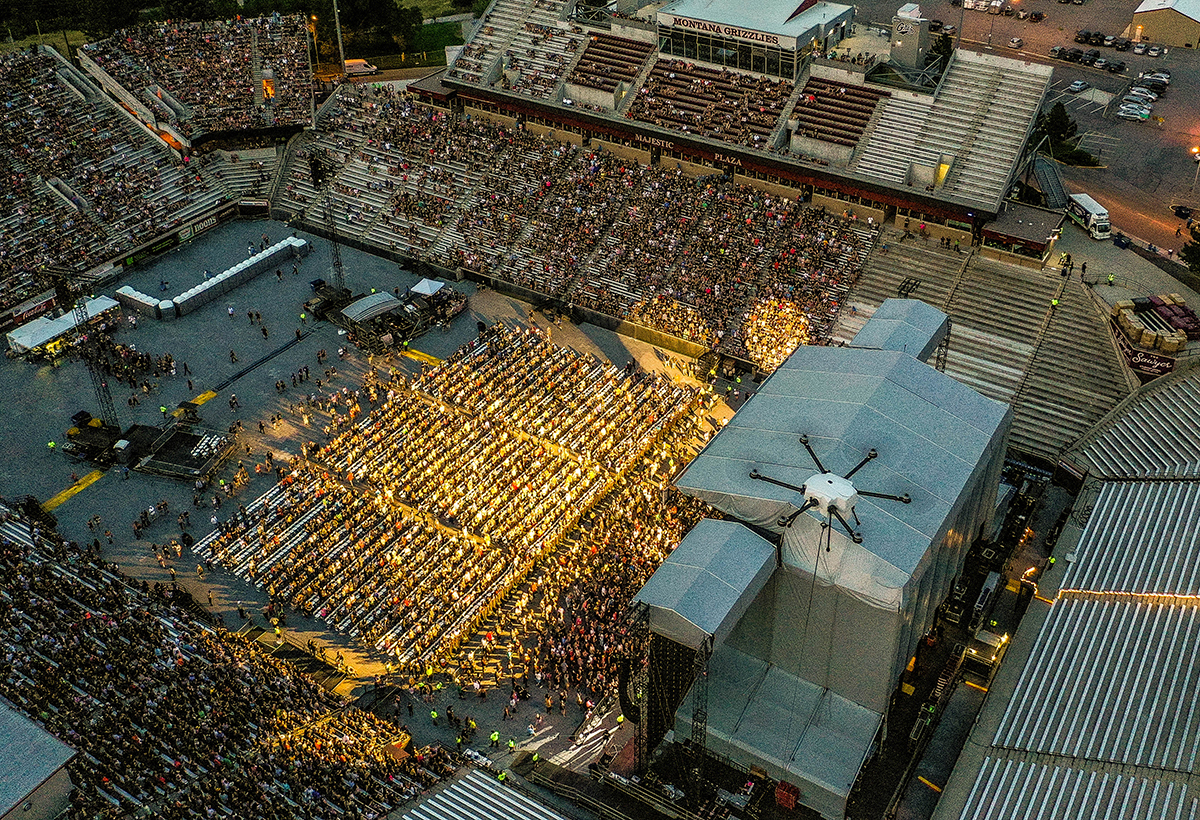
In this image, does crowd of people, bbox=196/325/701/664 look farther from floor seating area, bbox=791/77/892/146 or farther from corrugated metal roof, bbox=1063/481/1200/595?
corrugated metal roof, bbox=1063/481/1200/595

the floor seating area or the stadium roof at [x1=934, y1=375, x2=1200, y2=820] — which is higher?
the floor seating area

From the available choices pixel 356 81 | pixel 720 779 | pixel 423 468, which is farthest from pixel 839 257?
pixel 356 81

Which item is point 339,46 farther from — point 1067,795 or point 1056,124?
point 1067,795

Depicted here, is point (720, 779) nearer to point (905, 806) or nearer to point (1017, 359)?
point (905, 806)

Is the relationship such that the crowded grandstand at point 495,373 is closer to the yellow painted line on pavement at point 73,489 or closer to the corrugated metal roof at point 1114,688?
the yellow painted line on pavement at point 73,489

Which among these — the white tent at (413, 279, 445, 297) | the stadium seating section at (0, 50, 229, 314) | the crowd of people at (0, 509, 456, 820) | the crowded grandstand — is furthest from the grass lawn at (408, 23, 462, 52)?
the crowd of people at (0, 509, 456, 820)

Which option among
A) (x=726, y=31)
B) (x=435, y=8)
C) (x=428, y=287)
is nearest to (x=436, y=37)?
(x=435, y=8)
